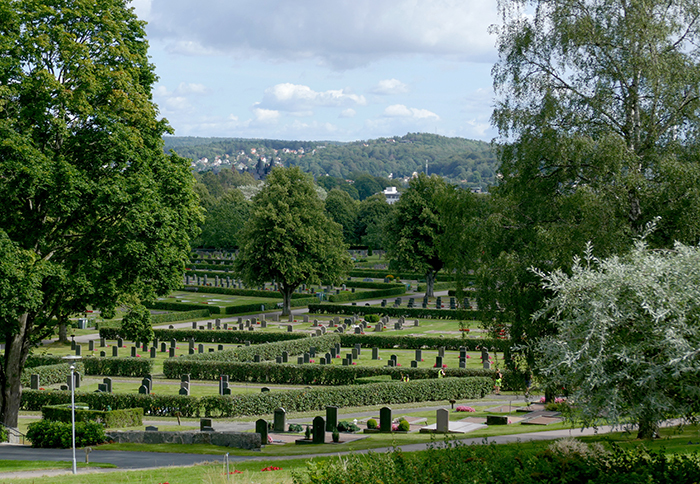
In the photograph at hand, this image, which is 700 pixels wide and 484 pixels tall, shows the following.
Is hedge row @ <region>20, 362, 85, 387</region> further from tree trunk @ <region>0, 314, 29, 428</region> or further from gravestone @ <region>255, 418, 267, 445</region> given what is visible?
gravestone @ <region>255, 418, 267, 445</region>

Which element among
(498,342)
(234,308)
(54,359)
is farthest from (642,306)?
(234,308)

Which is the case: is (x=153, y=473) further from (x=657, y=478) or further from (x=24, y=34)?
(x=24, y=34)

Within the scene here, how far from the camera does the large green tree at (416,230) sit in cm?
6769

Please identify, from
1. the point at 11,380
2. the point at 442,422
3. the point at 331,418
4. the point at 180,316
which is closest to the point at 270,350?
the point at 331,418

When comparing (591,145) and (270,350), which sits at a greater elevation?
(591,145)

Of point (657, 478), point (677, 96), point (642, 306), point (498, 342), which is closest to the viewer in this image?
point (657, 478)

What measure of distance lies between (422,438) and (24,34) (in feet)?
59.3

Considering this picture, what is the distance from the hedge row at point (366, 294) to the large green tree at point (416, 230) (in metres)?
4.63

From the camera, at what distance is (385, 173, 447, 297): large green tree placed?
222 feet

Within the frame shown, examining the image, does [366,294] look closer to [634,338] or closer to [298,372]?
[298,372]

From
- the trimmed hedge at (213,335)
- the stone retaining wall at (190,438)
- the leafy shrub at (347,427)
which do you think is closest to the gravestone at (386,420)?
the leafy shrub at (347,427)

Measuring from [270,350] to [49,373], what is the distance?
40.1 feet

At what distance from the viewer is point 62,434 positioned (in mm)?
22469

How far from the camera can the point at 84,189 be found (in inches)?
859
